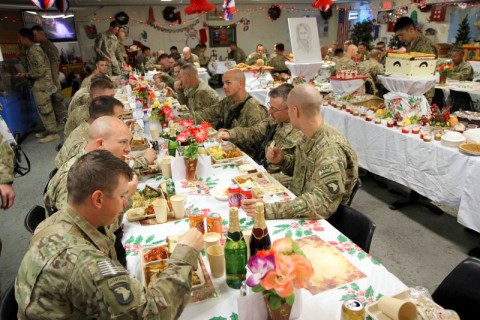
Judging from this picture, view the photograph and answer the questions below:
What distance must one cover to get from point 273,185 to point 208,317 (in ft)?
4.04

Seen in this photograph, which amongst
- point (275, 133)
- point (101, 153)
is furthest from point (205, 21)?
point (101, 153)

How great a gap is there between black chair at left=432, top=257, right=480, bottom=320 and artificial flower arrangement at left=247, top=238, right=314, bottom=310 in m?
0.81

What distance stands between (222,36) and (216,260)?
13.8 meters

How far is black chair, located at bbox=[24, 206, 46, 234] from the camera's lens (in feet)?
6.26

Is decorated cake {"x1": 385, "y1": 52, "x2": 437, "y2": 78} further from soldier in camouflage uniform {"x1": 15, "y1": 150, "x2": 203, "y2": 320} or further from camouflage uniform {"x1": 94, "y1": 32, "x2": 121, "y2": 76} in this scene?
camouflage uniform {"x1": 94, "y1": 32, "x2": 121, "y2": 76}

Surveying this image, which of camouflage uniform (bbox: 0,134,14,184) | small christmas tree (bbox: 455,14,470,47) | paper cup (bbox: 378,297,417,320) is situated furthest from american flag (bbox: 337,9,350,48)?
paper cup (bbox: 378,297,417,320)

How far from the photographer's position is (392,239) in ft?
11.0

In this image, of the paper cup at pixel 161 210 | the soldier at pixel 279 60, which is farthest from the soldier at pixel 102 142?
the soldier at pixel 279 60

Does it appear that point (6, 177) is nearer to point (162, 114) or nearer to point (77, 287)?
point (162, 114)

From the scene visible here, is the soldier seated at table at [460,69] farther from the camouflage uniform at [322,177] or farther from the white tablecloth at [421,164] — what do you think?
the camouflage uniform at [322,177]

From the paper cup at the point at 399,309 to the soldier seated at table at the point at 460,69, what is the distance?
24.1 ft

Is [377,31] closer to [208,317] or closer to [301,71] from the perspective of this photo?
[301,71]

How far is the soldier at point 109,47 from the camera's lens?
348 inches

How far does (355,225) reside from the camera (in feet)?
6.43
